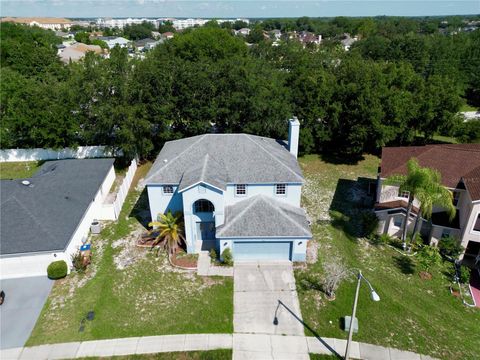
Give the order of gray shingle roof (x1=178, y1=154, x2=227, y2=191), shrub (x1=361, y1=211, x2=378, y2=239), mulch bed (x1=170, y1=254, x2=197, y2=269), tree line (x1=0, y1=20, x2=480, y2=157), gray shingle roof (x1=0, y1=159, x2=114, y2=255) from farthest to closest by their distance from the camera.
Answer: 1. tree line (x1=0, y1=20, x2=480, y2=157)
2. shrub (x1=361, y1=211, x2=378, y2=239)
3. mulch bed (x1=170, y1=254, x2=197, y2=269)
4. gray shingle roof (x1=178, y1=154, x2=227, y2=191)
5. gray shingle roof (x1=0, y1=159, x2=114, y2=255)

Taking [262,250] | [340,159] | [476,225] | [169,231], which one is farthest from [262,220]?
[340,159]

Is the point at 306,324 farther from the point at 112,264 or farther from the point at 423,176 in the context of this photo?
the point at 112,264

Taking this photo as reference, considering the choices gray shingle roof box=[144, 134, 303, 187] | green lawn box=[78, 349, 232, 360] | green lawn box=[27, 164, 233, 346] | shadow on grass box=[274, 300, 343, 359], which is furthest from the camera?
gray shingle roof box=[144, 134, 303, 187]

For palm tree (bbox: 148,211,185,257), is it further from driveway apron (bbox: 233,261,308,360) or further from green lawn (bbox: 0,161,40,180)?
green lawn (bbox: 0,161,40,180)

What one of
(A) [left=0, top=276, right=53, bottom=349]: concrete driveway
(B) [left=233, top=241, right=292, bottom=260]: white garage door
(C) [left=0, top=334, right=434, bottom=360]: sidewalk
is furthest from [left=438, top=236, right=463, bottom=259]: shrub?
(A) [left=0, top=276, right=53, bottom=349]: concrete driveway

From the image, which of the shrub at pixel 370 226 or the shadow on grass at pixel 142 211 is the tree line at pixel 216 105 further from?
the shrub at pixel 370 226

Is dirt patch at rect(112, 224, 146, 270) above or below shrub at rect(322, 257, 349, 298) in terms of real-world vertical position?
below

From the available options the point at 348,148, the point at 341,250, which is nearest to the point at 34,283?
the point at 341,250
